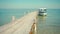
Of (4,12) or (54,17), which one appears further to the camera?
(54,17)

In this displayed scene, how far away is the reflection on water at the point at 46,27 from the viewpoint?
274cm

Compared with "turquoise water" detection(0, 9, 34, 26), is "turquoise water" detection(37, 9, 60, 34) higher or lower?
lower

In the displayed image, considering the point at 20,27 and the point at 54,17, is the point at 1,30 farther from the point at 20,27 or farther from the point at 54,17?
the point at 54,17

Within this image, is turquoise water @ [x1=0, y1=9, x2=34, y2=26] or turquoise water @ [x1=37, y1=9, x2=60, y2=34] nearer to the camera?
turquoise water @ [x1=0, y1=9, x2=34, y2=26]

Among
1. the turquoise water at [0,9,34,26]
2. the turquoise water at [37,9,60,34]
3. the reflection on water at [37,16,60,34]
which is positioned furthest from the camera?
the reflection on water at [37,16,60,34]

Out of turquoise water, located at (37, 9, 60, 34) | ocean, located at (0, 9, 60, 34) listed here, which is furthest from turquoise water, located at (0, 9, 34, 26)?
turquoise water, located at (37, 9, 60, 34)

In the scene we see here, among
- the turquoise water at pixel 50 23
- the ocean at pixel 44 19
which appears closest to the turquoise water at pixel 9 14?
the ocean at pixel 44 19

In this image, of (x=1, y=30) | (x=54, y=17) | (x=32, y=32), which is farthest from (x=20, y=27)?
(x=54, y=17)

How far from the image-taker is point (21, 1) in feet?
8.20

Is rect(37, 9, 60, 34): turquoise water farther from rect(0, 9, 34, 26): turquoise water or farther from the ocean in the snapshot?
rect(0, 9, 34, 26): turquoise water

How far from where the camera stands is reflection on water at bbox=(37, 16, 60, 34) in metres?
2.74

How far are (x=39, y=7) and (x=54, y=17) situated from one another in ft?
1.11

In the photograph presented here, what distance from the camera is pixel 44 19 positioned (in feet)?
9.08

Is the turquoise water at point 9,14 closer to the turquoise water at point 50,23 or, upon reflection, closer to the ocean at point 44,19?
the ocean at point 44,19
